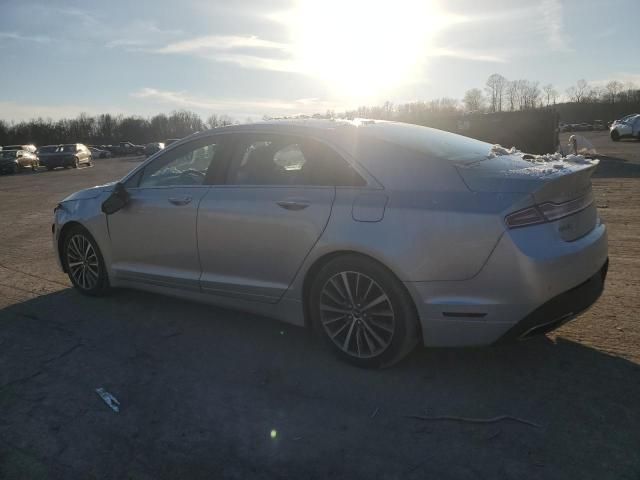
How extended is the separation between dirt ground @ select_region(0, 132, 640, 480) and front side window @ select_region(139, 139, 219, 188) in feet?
3.71

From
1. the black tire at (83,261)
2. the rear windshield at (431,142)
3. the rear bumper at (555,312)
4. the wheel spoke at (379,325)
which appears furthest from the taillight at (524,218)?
the black tire at (83,261)

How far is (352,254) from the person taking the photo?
3504mm

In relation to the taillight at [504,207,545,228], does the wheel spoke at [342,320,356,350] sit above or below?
below

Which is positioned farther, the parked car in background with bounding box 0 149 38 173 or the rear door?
the parked car in background with bounding box 0 149 38 173

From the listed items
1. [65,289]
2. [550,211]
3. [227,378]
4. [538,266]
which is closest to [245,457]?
[227,378]

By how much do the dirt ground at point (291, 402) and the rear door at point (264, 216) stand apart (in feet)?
1.61

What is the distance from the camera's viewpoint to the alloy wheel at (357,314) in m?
3.45

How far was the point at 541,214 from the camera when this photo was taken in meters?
3.14

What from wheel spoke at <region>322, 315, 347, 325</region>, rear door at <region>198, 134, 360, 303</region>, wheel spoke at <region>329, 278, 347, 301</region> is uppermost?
rear door at <region>198, 134, 360, 303</region>

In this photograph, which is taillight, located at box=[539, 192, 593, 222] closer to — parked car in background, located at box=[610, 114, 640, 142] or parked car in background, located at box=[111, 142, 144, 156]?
parked car in background, located at box=[610, 114, 640, 142]

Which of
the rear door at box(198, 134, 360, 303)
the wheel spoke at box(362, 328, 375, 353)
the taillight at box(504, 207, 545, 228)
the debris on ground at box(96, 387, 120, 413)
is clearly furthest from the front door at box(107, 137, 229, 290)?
the taillight at box(504, 207, 545, 228)

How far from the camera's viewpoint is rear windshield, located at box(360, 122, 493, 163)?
363cm

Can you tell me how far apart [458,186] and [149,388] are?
2.20 metres

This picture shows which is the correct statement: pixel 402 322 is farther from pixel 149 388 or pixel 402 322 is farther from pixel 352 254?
pixel 149 388
